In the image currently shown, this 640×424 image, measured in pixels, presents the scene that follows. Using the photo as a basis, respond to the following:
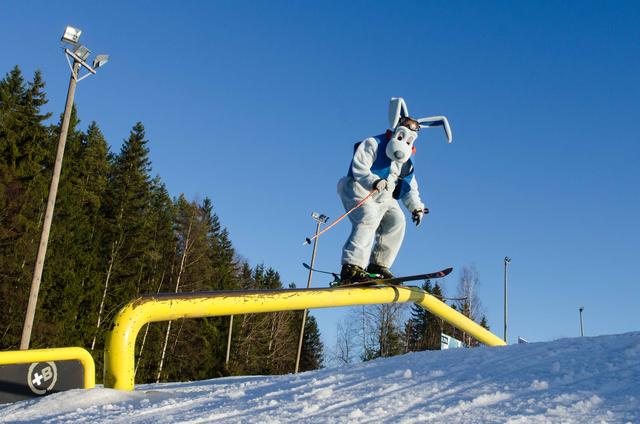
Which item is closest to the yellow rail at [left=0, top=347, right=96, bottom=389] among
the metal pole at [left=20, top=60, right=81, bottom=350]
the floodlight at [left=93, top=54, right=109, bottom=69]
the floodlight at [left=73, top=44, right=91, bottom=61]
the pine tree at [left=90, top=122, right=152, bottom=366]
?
the metal pole at [left=20, top=60, right=81, bottom=350]

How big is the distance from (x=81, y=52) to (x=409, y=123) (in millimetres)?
11079

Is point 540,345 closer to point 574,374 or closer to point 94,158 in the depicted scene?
point 574,374

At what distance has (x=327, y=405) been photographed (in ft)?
11.3

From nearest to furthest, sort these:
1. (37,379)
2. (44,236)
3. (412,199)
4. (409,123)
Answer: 1. (37,379)
2. (409,123)
3. (412,199)
4. (44,236)

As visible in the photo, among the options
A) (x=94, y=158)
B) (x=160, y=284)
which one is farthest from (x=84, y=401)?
(x=94, y=158)

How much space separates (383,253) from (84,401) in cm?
377

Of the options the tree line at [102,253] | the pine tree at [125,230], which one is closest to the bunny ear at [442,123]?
the tree line at [102,253]

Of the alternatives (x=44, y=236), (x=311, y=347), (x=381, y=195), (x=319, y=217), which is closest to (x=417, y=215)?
(x=381, y=195)

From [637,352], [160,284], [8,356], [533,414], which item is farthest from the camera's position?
[160,284]

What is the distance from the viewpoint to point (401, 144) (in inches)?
272

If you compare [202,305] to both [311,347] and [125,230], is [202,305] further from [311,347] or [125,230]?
[311,347]

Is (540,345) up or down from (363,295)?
down

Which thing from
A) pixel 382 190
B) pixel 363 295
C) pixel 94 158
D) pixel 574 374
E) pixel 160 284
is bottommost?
pixel 574 374

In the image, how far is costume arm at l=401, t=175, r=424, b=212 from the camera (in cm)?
724
